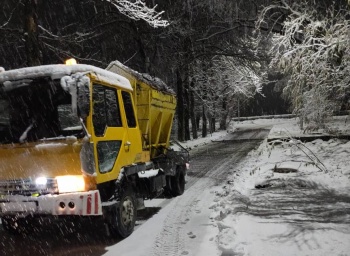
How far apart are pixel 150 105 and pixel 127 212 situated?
8.15 ft

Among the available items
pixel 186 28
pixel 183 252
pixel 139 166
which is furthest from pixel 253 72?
pixel 183 252

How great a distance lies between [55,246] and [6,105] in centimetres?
235

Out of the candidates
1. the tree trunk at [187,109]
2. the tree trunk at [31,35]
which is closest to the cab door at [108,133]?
the tree trunk at [31,35]

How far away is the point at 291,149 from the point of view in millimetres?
14109

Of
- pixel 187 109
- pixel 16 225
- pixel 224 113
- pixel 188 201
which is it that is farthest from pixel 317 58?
pixel 224 113

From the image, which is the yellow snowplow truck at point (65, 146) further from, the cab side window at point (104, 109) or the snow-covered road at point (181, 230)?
the snow-covered road at point (181, 230)

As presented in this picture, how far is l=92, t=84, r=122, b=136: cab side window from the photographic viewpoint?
5574mm

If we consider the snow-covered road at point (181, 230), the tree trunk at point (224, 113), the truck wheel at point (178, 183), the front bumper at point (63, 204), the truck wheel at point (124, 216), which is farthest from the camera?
the tree trunk at point (224, 113)

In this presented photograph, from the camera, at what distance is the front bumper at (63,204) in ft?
16.7

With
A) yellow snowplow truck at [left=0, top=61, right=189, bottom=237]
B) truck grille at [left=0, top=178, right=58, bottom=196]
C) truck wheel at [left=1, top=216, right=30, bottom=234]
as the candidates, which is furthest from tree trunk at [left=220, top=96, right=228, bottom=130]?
truck grille at [left=0, top=178, right=58, bottom=196]

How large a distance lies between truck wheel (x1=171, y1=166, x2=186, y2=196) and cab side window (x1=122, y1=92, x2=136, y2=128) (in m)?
2.98

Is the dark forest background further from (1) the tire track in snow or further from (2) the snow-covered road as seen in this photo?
(2) the snow-covered road

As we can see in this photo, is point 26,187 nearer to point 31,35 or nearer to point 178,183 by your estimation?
point 178,183

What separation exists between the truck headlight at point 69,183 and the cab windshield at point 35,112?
23.1 inches
